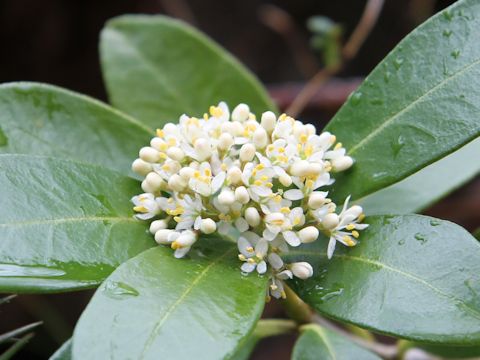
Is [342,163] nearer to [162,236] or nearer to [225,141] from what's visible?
[225,141]

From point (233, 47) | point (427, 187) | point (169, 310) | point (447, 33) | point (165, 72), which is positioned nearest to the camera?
point (169, 310)

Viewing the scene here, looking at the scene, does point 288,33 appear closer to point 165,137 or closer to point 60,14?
point 60,14

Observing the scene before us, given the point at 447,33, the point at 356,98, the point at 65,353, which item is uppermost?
the point at 447,33

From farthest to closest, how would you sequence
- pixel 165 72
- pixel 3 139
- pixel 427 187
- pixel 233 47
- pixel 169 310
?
1. pixel 233 47
2. pixel 165 72
3. pixel 427 187
4. pixel 3 139
5. pixel 169 310

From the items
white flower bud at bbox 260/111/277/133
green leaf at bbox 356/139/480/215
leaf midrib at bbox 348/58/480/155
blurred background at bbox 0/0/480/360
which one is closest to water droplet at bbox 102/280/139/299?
white flower bud at bbox 260/111/277/133

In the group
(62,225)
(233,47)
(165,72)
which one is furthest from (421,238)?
(233,47)

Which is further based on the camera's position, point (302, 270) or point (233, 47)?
point (233, 47)

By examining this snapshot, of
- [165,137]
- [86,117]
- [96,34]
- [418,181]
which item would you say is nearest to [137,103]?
[86,117]
